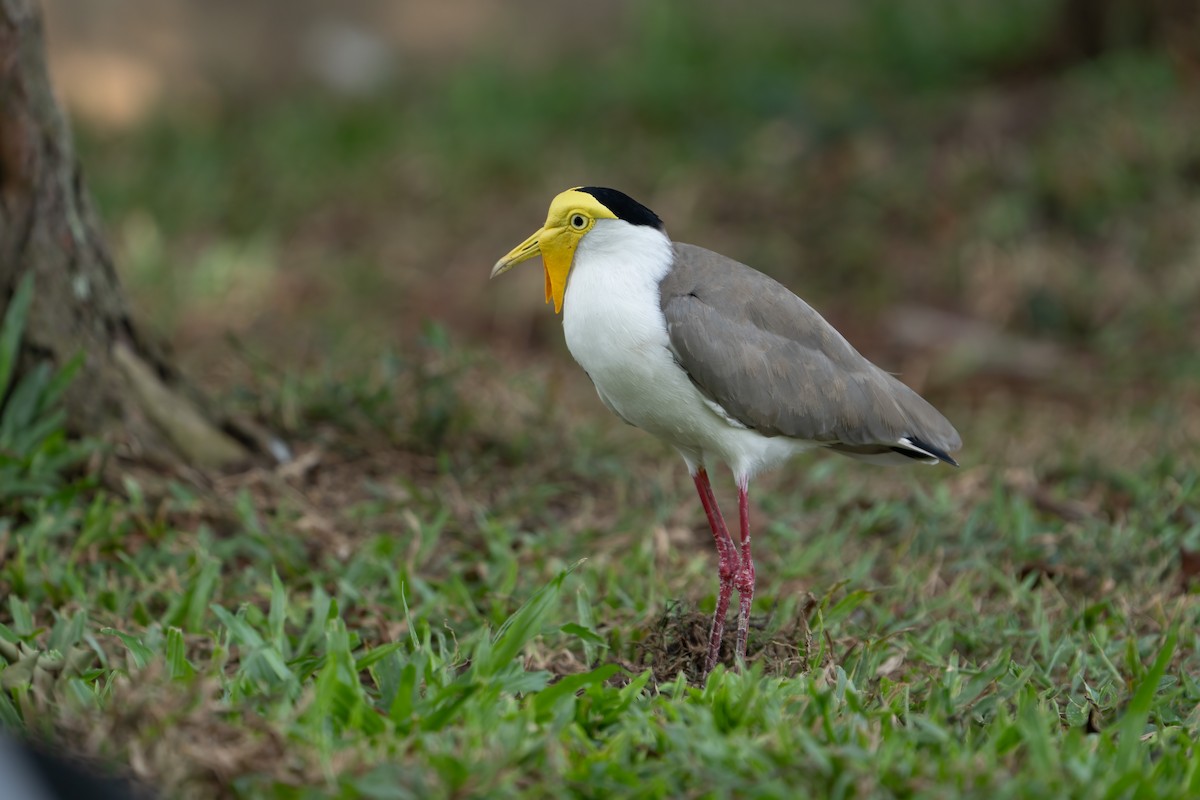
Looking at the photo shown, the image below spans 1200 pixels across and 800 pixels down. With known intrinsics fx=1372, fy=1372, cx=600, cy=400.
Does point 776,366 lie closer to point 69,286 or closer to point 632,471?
point 632,471

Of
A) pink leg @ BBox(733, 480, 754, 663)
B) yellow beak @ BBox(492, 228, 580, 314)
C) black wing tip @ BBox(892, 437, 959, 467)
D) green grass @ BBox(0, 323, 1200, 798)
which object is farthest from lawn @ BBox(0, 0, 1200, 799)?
yellow beak @ BBox(492, 228, 580, 314)

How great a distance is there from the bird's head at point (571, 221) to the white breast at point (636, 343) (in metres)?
0.02

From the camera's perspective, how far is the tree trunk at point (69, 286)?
431cm

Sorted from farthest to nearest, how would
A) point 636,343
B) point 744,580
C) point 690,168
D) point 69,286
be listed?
point 690,168
point 69,286
point 744,580
point 636,343

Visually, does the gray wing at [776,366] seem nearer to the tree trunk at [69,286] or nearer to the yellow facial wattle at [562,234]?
the yellow facial wattle at [562,234]

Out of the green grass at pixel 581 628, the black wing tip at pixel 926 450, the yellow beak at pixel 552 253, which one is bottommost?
the green grass at pixel 581 628

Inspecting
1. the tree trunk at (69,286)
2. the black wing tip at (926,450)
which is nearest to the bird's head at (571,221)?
the black wing tip at (926,450)

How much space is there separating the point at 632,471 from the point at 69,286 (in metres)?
2.12

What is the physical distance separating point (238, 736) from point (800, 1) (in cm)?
1015

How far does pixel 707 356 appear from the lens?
343 centimetres

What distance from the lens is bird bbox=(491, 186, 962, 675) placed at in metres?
3.41

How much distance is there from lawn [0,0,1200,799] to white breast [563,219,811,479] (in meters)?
0.54

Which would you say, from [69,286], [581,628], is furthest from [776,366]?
[69,286]

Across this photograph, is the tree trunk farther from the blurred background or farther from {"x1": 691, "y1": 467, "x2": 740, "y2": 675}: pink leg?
{"x1": 691, "y1": 467, "x2": 740, "y2": 675}: pink leg
